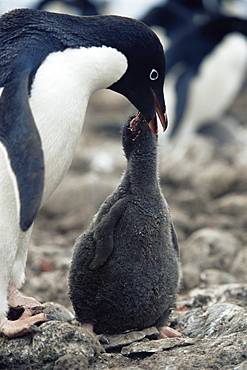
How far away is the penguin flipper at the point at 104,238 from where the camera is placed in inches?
141

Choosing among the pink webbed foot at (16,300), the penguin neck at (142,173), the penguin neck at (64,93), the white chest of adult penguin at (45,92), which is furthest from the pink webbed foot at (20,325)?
the penguin neck at (142,173)

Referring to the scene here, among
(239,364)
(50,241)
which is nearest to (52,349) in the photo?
(239,364)

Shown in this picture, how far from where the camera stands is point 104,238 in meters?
3.58

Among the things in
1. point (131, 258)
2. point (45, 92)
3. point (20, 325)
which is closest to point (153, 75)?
point (45, 92)

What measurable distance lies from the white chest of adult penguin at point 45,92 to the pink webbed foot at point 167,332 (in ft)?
2.48

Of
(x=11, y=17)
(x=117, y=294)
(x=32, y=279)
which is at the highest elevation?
(x=11, y=17)

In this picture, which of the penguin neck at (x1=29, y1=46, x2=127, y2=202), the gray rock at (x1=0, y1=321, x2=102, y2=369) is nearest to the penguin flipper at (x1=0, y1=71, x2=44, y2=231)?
the penguin neck at (x1=29, y1=46, x2=127, y2=202)

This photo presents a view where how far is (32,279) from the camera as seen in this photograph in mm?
5633

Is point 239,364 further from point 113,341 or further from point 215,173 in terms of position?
point 215,173

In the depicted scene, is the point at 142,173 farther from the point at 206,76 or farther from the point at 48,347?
the point at 206,76

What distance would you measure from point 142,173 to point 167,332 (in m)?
0.93

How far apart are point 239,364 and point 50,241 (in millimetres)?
4767

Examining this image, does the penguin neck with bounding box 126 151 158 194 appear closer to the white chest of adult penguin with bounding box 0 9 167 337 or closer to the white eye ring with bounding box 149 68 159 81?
the white chest of adult penguin with bounding box 0 9 167 337

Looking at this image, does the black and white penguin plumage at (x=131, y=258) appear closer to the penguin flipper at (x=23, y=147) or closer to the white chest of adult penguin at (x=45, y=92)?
the white chest of adult penguin at (x=45, y=92)
